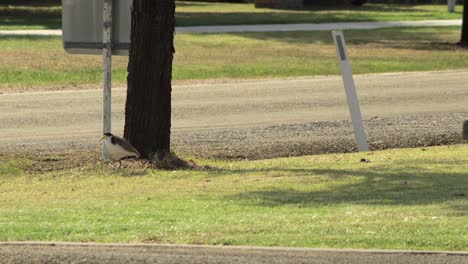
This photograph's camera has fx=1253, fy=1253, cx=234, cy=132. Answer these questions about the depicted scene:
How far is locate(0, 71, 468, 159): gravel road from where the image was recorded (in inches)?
602

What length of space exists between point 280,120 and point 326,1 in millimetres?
34698

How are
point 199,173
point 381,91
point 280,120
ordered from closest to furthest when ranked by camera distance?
point 199,173 < point 280,120 < point 381,91

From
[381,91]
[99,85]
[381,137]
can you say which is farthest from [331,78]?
[381,137]

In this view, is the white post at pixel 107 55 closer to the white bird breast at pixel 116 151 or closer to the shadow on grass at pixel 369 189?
the white bird breast at pixel 116 151

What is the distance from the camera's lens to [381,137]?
1603cm

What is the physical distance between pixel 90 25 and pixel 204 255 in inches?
221

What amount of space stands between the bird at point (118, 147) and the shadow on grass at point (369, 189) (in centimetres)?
121

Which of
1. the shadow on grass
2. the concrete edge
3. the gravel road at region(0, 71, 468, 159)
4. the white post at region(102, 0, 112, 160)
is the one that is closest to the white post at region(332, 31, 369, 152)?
the gravel road at region(0, 71, 468, 159)

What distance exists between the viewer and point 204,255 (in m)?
7.70

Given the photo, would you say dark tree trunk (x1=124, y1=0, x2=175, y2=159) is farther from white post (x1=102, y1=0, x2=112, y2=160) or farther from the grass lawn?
the grass lawn

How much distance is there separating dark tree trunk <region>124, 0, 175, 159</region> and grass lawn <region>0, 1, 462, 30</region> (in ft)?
73.6

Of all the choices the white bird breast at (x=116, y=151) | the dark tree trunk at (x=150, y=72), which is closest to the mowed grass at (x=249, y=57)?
the dark tree trunk at (x=150, y=72)

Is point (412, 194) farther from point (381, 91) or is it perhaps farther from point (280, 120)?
point (381, 91)

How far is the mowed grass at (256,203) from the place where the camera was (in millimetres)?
8258
